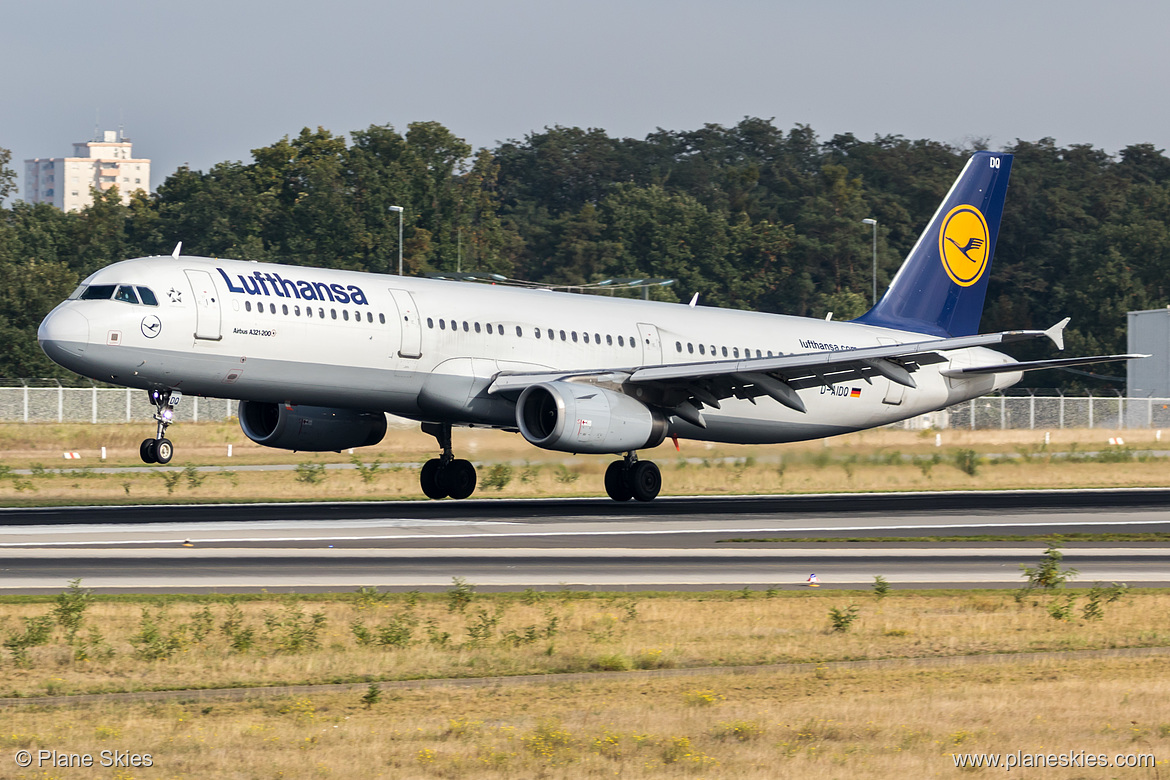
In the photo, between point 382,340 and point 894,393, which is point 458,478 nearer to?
point 382,340

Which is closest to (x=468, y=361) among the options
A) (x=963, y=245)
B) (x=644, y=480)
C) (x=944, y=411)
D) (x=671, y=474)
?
(x=644, y=480)

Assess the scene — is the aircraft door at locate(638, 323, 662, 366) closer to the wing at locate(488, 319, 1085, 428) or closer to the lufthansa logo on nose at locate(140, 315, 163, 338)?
the wing at locate(488, 319, 1085, 428)

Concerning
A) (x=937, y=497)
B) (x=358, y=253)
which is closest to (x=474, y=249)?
(x=358, y=253)

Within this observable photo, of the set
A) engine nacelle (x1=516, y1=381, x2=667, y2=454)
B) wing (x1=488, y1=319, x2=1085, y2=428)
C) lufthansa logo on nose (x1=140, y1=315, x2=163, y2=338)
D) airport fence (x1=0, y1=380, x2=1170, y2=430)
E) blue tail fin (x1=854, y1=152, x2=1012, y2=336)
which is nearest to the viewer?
lufthansa logo on nose (x1=140, y1=315, x2=163, y2=338)

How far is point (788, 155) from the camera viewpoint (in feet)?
480

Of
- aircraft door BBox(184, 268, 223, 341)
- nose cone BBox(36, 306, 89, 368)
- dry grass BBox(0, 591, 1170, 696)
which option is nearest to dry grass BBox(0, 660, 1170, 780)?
dry grass BBox(0, 591, 1170, 696)

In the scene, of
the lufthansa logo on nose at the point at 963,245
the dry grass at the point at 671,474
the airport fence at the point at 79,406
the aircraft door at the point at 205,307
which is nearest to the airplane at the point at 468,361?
the aircraft door at the point at 205,307

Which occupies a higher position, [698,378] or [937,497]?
[698,378]

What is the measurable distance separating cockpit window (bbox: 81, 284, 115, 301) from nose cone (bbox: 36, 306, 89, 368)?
27.3 inches

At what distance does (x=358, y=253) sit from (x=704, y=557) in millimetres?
74845

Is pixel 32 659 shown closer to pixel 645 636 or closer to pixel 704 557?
pixel 645 636

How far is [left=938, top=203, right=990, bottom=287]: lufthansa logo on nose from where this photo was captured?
1601 inches

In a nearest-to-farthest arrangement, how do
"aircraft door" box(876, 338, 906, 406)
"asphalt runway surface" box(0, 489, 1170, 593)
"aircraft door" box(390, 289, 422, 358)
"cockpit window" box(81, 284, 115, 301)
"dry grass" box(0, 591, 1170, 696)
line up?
1. "dry grass" box(0, 591, 1170, 696)
2. "asphalt runway surface" box(0, 489, 1170, 593)
3. "cockpit window" box(81, 284, 115, 301)
4. "aircraft door" box(390, 289, 422, 358)
5. "aircraft door" box(876, 338, 906, 406)

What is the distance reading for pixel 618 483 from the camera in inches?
1312
